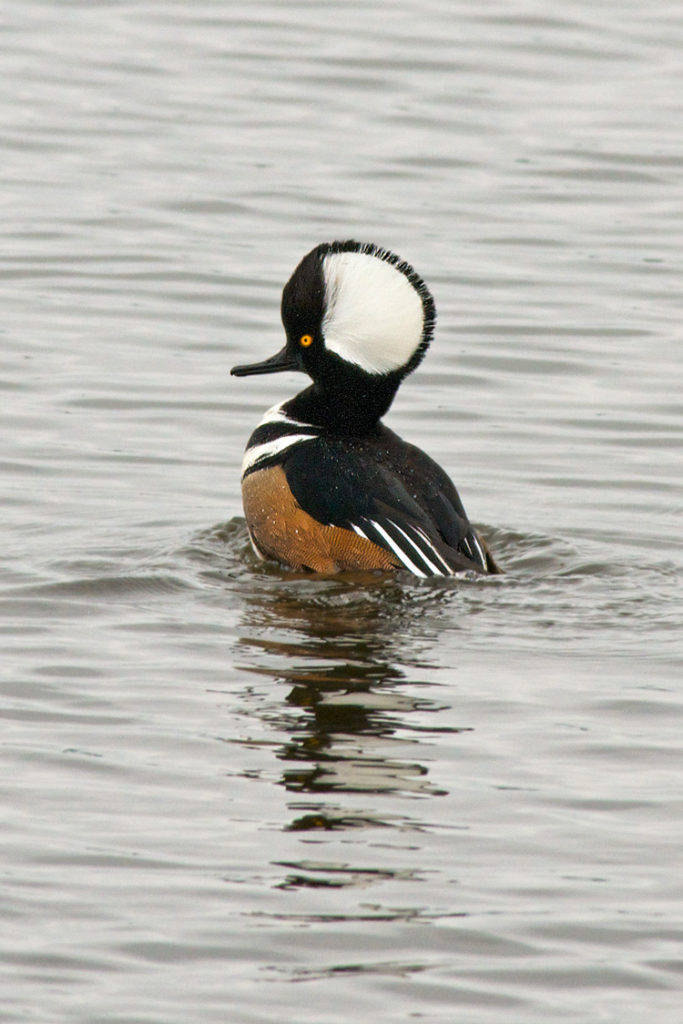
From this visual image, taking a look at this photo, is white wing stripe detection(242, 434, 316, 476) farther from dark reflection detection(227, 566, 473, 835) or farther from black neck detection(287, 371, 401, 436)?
dark reflection detection(227, 566, 473, 835)

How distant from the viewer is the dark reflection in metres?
5.95

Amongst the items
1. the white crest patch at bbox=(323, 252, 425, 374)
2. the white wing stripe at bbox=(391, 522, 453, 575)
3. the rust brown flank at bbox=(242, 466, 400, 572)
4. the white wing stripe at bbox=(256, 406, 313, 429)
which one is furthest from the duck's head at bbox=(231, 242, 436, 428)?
the white wing stripe at bbox=(391, 522, 453, 575)

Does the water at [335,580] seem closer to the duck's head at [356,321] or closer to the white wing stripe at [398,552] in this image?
the white wing stripe at [398,552]

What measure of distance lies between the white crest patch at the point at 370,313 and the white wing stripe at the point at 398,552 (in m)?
0.93

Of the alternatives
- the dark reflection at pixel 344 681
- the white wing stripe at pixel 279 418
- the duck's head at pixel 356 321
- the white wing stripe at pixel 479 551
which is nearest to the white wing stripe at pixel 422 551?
the dark reflection at pixel 344 681

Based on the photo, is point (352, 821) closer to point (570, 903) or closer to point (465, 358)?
point (570, 903)

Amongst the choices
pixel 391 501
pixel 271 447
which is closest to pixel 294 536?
pixel 391 501

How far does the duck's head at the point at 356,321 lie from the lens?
27.8 feet

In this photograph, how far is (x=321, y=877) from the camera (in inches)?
210

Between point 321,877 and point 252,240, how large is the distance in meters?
9.98

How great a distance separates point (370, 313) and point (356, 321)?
0.27 feet

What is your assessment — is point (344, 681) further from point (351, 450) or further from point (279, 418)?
point (279, 418)

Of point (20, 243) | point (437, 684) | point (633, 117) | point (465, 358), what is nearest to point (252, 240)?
point (20, 243)

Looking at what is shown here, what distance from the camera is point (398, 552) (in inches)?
318
